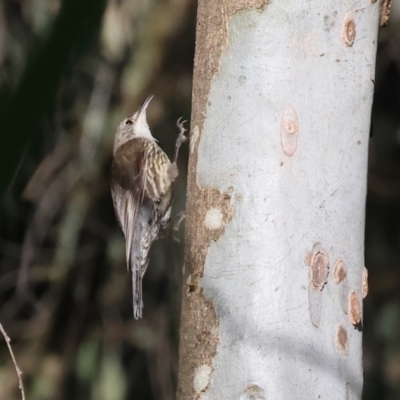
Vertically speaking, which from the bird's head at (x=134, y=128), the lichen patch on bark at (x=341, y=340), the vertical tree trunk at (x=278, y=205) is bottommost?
the lichen patch on bark at (x=341, y=340)

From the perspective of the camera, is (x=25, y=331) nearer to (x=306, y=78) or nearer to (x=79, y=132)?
(x=79, y=132)

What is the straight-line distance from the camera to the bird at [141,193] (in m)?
3.47

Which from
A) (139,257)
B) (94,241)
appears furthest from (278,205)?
(94,241)

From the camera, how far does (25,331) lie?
435 centimetres

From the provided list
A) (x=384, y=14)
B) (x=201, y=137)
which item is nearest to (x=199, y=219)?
(x=201, y=137)

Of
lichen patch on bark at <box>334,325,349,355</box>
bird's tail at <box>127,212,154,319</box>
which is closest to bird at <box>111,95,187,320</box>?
bird's tail at <box>127,212,154,319</box>

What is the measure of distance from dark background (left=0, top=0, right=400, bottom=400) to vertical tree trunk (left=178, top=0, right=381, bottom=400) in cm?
251

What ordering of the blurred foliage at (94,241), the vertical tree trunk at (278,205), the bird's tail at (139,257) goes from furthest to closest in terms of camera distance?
the blurred foliage at (94,241) < the bird's tail at (139,257) < the vertical tree trunk at (278,205)

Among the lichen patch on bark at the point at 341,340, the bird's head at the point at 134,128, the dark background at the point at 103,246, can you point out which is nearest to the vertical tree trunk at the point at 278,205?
the lichen patch on bark at the point at 341,340

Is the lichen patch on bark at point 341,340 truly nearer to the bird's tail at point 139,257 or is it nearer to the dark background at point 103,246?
the bird's tail at point 139,257

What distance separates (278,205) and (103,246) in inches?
117

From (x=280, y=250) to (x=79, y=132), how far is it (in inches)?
115

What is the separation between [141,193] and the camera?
354 cm

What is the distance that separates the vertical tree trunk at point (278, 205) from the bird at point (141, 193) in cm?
181
